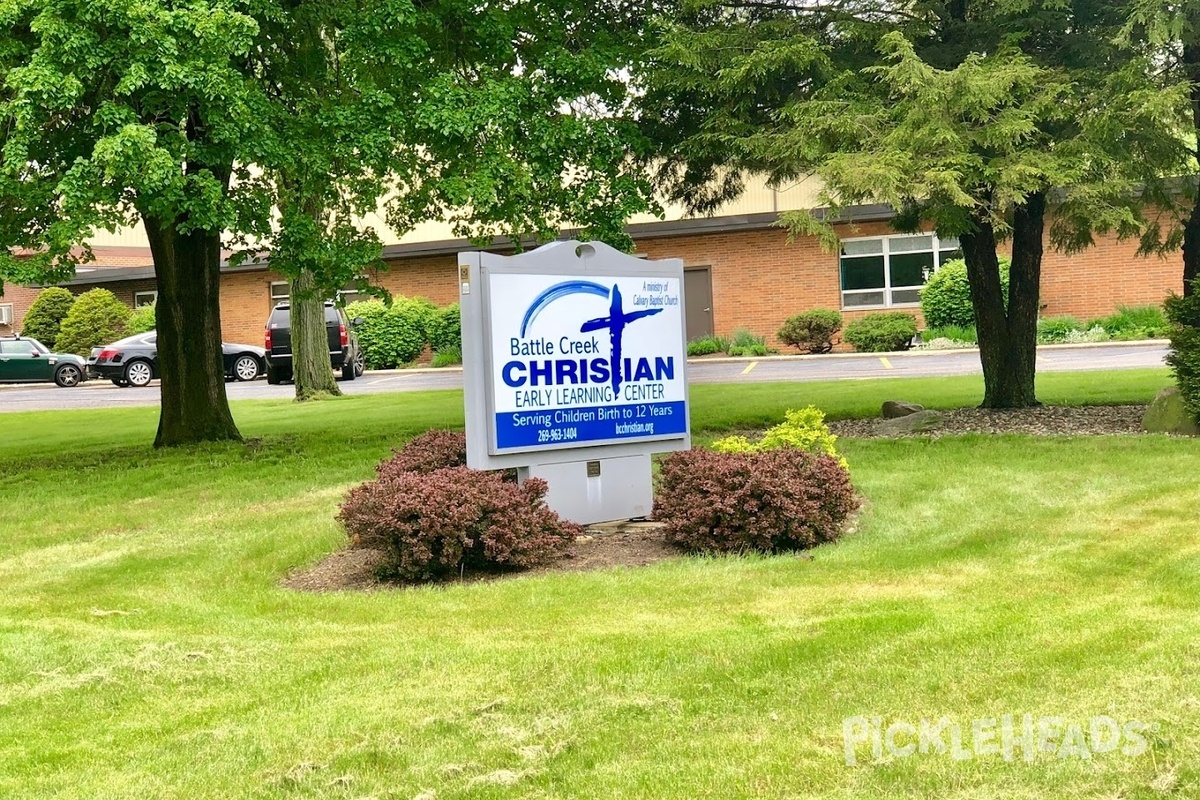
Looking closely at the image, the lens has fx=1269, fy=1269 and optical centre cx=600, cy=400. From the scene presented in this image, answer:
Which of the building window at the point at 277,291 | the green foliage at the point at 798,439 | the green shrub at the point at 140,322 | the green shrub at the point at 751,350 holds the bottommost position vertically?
the green foliage at the point at 798,439

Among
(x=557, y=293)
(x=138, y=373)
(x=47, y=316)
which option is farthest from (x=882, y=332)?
(x=47, y=316)

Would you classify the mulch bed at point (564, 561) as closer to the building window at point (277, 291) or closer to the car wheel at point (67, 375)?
the car wheel at point (67, 375)

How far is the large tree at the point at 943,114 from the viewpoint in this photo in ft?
35.6

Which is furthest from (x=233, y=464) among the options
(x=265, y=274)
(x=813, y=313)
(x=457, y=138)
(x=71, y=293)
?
(x=71, y=293)

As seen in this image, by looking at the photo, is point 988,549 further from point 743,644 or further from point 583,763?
point 583,763

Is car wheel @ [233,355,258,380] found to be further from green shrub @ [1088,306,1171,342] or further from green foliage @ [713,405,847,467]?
green foliage @ [713,405,847,467]

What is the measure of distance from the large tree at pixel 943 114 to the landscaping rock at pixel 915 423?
1493 millimetres

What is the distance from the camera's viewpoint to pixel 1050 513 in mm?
8992

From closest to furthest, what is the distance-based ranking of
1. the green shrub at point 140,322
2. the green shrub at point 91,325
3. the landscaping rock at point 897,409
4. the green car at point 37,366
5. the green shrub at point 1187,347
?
1. the green shrub at point 1187,347
2. the landscaping rock at point 897,409
3. the green car at point 37,366
4. the green shrub at point 140,322
5. the green shrub at point 91,325

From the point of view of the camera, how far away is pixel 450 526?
26.1 feet

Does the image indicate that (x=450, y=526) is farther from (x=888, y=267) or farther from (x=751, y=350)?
(x=888, y=267)

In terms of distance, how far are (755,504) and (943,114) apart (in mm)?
4462

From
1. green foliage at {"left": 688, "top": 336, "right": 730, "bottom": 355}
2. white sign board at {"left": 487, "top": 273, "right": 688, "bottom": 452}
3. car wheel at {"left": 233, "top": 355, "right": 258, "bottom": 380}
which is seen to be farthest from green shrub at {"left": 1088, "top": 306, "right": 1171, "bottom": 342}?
white sign board at {"left": 487, "top": 273, "right": 688, "bottom": 452}

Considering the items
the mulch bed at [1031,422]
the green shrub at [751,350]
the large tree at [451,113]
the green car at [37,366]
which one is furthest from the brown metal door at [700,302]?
the large tree at [451,113]
